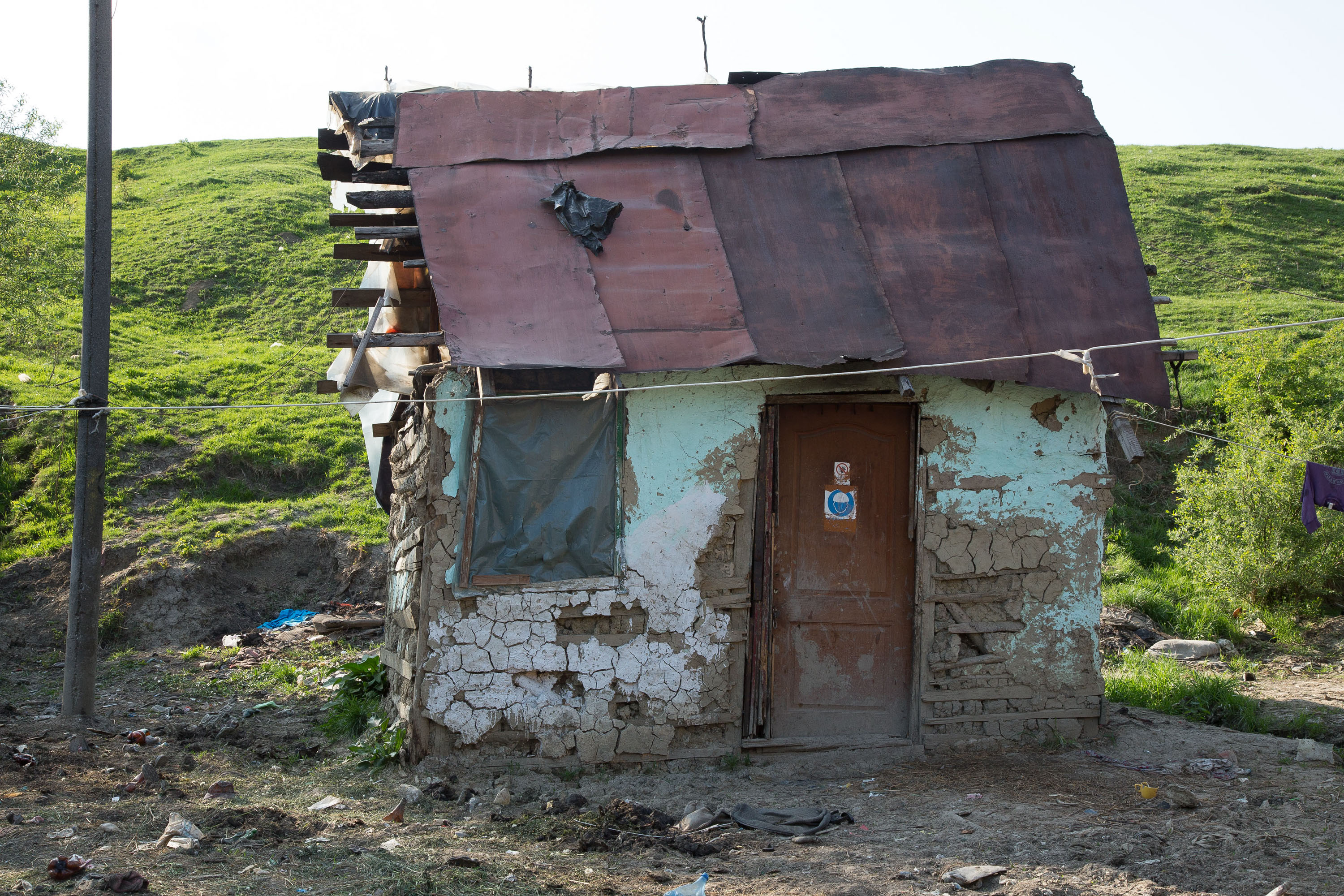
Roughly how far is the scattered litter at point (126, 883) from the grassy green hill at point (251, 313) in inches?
300

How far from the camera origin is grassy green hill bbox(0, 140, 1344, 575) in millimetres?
12312

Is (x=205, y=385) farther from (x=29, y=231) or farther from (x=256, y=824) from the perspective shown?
(x=256, y=824)

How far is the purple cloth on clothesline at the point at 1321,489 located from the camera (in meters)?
7.50

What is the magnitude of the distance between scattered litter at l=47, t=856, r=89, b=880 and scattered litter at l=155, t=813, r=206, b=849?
46cm

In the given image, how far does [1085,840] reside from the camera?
492 centimetres

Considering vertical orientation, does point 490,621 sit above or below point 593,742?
above

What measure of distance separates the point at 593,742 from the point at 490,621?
39.9 inches

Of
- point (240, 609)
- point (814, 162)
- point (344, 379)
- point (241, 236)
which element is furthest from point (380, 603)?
point (241, 236)

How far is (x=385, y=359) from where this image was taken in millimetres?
6699

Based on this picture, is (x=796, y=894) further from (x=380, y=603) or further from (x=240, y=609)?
(x=240, y=609)

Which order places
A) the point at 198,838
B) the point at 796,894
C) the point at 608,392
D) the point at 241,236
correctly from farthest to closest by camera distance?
1. the point at 241,236
2. the point at 608,392
3. the point at 198,838
4. the point at 796,894

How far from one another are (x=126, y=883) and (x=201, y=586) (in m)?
7.36

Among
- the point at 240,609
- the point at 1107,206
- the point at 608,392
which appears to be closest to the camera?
the point at 608,392

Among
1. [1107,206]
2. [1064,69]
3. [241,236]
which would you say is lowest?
[1107,206]
